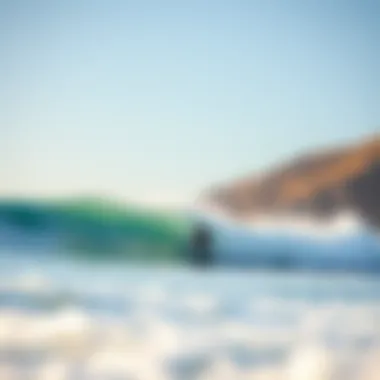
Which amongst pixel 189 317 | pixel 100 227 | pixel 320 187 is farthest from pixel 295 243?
pixel 100 227

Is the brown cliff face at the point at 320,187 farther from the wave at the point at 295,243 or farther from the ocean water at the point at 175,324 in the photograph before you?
the ocean water at the point at 175,324

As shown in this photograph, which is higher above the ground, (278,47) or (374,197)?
(278,47)

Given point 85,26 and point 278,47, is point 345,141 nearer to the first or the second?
point 278,47

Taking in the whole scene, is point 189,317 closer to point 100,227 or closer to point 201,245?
point 201,245

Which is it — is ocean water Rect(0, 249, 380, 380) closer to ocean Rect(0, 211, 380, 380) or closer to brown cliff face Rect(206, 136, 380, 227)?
ocean Rect(0, 211, 380, 380)

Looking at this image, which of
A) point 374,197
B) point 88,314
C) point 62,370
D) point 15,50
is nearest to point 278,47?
point 374,197

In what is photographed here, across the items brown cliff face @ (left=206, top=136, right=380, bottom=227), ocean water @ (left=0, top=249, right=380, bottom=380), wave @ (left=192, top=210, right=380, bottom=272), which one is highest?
brown cliff face @ (left=206, top=136, right=380, bottom=227)

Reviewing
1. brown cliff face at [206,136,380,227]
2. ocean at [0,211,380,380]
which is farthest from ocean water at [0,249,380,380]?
brown cliff face at [206,136,380,227]
